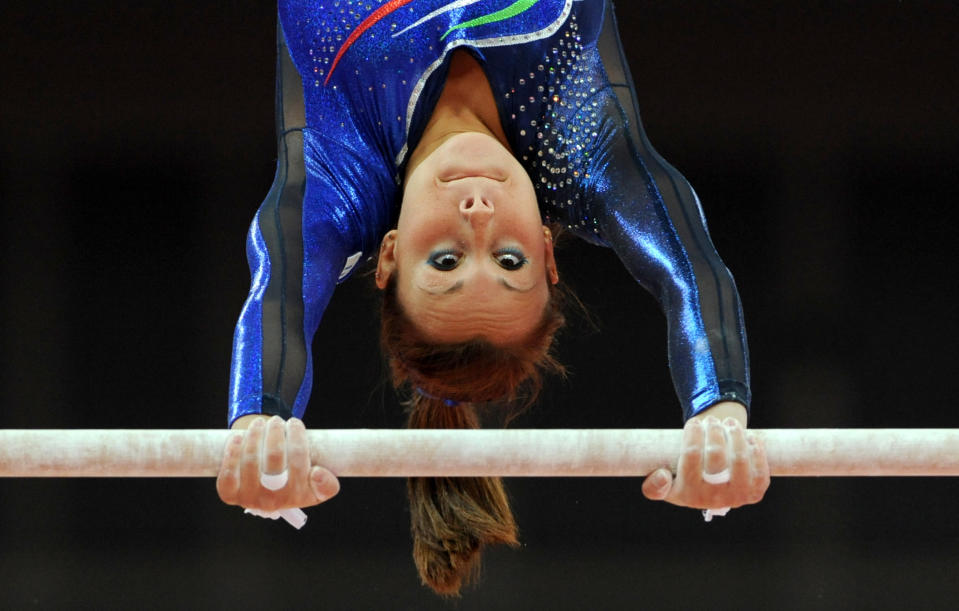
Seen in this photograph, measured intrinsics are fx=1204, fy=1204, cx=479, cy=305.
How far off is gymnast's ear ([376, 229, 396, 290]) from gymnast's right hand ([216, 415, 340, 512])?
531mm

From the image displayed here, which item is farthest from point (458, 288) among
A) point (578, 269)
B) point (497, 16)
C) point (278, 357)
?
point (578, 269)

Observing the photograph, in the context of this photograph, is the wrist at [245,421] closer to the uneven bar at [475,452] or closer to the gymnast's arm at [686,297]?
the uneven bar at [475,452]

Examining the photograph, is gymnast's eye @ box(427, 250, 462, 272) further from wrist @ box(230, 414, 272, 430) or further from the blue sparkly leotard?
wrist @ box(230, 414, 272, 430)

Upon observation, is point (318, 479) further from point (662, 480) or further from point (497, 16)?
point (497, 16)

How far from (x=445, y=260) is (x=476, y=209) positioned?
0.33ft

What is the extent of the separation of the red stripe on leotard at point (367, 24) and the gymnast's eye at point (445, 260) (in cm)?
48

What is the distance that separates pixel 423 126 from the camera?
206cm

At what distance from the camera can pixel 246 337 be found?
65.7 inches

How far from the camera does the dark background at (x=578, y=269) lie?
124 inches

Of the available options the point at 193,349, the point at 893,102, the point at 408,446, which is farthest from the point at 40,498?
the point at 893,102

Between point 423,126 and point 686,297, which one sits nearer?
point 686,297

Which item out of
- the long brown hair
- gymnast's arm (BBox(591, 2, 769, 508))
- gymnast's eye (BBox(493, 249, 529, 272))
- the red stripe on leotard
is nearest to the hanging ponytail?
the long brown hair

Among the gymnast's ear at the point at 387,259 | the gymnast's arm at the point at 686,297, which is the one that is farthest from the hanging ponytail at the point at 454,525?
the gymnast's arm at the point at 686,297

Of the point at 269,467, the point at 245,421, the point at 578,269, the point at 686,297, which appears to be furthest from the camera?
the point at 578,269
